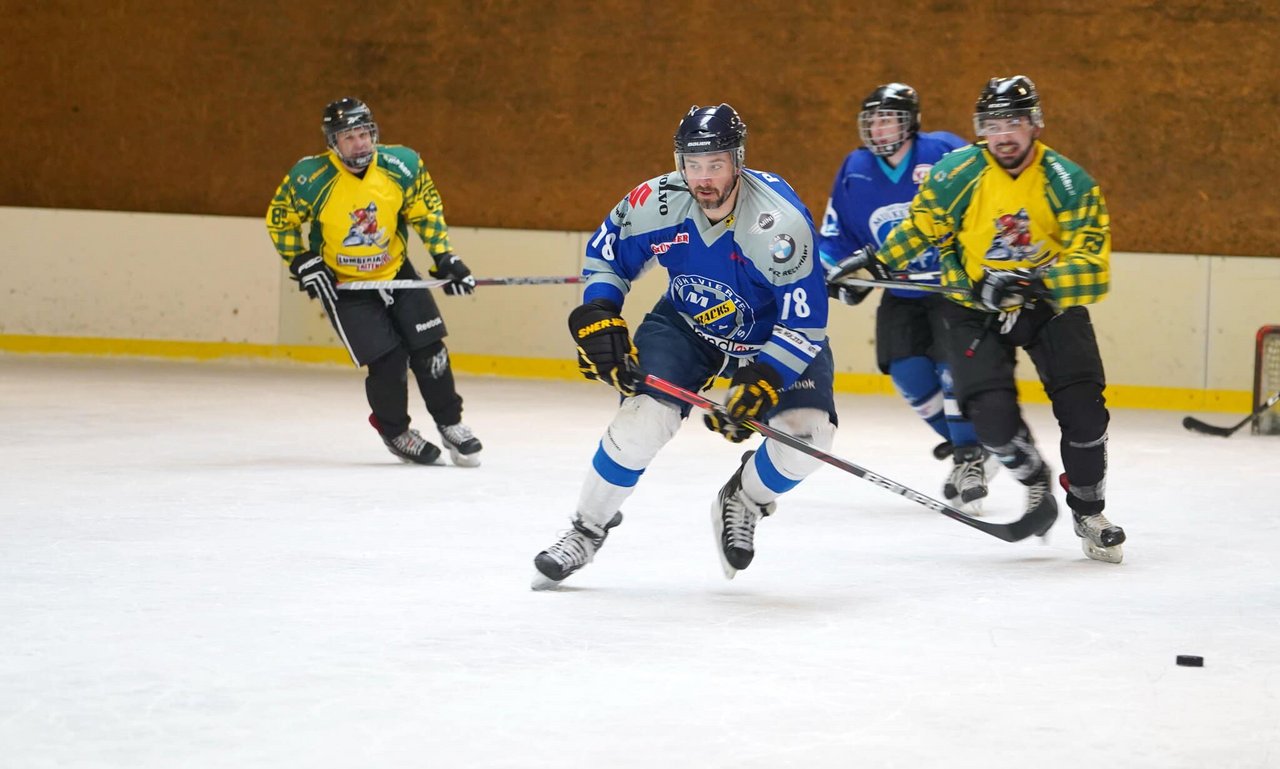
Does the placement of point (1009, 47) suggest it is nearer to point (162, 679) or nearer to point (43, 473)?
point (43, 473)

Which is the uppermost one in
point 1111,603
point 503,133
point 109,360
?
point 503,133

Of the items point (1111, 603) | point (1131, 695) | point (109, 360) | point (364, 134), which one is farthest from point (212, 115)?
point (1131, 695)

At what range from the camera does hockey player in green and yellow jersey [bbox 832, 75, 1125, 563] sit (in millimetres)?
3885

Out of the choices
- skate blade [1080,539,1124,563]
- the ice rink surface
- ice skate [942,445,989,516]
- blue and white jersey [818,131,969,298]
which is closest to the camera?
the ice rink surface

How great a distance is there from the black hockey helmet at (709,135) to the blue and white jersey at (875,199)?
161 centimetres

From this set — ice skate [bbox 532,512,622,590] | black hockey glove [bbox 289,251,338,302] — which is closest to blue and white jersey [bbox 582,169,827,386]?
ice skate [bbox 532,512,622,590]

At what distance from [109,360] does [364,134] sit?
12.9 ft

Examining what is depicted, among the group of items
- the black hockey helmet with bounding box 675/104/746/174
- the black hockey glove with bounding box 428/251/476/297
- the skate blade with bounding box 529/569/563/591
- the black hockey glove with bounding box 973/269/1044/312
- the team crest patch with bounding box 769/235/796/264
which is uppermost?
the black hockey helmet with bounding box 675/104/746/174

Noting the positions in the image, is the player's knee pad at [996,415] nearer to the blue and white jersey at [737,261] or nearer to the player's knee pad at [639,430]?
the blue and white jersey at [737,261]

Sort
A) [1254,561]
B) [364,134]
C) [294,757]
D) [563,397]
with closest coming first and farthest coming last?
[294,757], [1254,561], [364,134], [563,397]

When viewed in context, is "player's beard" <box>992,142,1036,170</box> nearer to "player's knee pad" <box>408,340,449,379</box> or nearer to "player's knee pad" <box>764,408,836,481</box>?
"player's knee pad" <box>764,408,836,481</box>

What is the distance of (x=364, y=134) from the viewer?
5.46 m

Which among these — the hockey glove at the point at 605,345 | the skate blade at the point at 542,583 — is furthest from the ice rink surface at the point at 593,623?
the hockey glove at the point at 605,345

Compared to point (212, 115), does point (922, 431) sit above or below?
below
